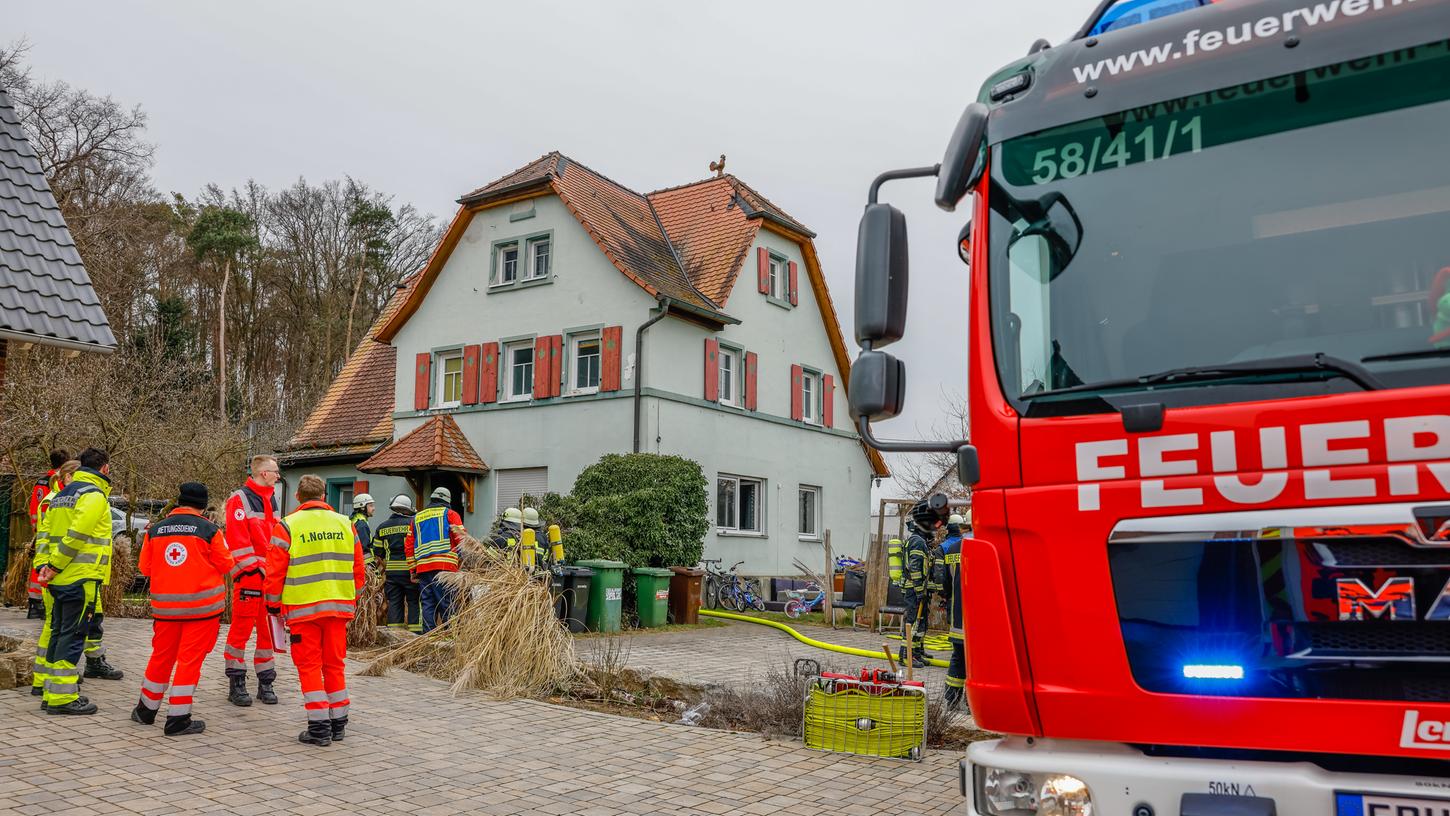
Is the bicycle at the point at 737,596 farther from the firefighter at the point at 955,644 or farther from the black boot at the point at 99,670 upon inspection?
the black boot at the point at 99,670

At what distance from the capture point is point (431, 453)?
2348 cm

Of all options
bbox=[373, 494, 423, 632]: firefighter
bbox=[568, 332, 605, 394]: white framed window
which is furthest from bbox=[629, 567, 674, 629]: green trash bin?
bbox=[568, 332, 605, 394]: white framed window

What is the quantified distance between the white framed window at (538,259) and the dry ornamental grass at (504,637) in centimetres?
1461

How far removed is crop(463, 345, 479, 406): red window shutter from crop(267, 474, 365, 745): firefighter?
17144 millimetres

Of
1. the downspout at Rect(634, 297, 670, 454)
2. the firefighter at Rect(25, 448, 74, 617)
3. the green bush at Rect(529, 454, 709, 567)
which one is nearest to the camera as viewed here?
the firefighter at Rect(25, 448, 74, 617)

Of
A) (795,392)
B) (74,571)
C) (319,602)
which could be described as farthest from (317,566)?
(795,392)

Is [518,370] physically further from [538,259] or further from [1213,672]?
[1213,672]

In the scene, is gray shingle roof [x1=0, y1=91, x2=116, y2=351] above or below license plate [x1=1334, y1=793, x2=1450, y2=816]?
above

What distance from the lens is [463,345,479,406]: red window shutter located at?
975 inches

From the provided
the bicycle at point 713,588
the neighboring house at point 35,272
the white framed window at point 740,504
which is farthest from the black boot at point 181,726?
the white framed window at point 740,504

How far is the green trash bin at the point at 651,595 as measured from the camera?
56.7 feet

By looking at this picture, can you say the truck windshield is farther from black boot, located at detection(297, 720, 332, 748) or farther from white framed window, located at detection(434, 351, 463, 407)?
white framed window, located at detection(434, 351, 463, 407)

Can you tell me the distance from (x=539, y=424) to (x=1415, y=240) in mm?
21244

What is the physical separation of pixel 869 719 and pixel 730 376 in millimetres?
17724
